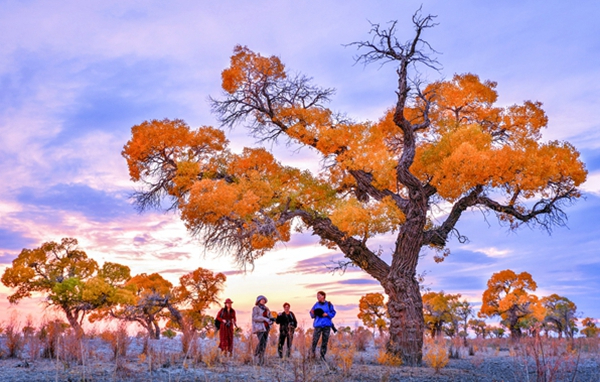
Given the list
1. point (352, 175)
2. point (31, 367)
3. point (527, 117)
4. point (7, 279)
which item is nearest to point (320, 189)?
point (352, 175)

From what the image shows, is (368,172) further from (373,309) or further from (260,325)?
(373,309)

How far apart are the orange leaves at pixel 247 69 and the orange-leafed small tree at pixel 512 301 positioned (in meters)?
23.7

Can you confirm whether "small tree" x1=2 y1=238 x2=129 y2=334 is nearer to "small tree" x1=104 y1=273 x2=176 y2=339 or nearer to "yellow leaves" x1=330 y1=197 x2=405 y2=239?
"small tree" x1=104 y1=273 x2=176 y2=339

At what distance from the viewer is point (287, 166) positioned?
19.4 metres

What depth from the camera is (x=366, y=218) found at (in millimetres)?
15531

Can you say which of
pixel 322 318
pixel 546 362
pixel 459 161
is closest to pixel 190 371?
pixel 322 318

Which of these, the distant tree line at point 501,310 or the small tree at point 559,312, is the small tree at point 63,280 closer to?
the distant tree line at point 501,310

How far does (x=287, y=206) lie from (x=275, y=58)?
5.37 meters

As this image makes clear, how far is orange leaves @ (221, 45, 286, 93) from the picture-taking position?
61.1ft

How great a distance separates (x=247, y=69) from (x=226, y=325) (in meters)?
8.76

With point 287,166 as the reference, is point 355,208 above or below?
below

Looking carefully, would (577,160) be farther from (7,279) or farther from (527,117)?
(7,279)

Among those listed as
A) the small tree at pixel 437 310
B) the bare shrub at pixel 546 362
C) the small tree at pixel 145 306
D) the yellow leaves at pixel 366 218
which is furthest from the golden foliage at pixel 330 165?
the small tree at pixel 437 310

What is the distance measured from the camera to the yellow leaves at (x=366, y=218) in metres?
15.5
